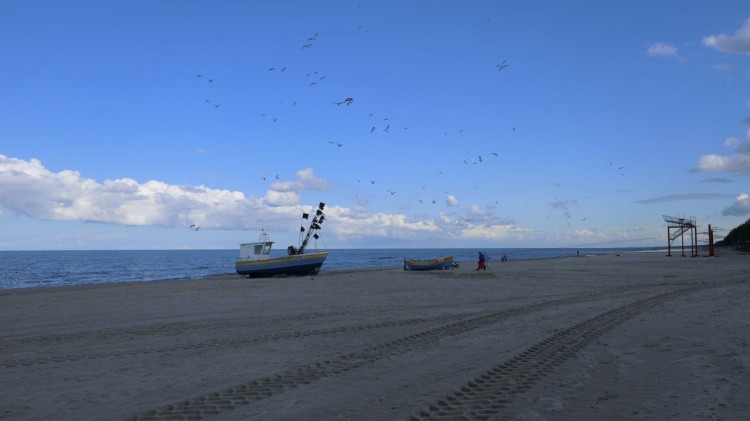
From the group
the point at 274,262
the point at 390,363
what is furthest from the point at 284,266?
the point at 390,363

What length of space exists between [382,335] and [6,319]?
12.4 metres

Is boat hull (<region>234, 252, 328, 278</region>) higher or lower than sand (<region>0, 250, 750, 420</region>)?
higher

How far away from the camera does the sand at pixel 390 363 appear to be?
6.79m

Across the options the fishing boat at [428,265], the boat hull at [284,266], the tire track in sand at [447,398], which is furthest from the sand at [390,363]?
the fishing boat at [428,265]

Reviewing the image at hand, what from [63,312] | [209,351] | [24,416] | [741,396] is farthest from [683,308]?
[63,312]

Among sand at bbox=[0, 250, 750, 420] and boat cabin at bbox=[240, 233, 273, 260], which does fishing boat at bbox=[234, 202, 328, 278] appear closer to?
boat cabin at bbox=[240, 233, 273, 260]

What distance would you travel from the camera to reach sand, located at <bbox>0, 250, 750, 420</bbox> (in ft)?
22.3

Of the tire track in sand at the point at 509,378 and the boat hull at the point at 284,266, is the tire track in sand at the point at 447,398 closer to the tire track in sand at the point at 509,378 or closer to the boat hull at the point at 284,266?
the tire track in sand at the point at 509,378

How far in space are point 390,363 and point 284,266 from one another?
3223cm

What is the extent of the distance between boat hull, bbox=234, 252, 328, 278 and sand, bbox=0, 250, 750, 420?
22614 mm

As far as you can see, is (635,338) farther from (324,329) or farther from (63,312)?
(63,312)

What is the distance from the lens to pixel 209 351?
1100cm

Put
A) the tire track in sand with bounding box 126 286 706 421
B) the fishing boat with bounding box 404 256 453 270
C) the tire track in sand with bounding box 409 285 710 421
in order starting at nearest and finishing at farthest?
the tire track in sand with bounding box 409 285 710 421, the tire track in sand with bounding box 126 286 706 421, the fishing boat with bounding box 404 256 453 270

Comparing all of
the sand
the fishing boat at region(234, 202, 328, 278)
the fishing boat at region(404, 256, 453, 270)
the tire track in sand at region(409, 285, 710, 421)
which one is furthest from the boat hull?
the tire track in sand at region(409, 285, 710, 421)
